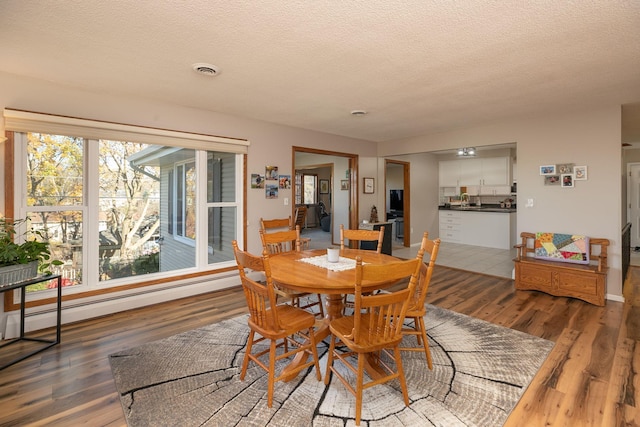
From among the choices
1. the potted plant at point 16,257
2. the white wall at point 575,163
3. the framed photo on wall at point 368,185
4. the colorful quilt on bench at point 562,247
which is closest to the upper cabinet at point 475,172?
the framed photo on wall at point 368,185

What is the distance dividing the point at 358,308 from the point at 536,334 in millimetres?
2128

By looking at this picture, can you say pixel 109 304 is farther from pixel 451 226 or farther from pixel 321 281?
pixel 451 226

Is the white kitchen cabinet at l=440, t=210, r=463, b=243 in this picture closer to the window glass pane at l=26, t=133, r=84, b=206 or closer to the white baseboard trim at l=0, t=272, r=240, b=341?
the white baseboard trim at l=0, t=272, r=240, b=341

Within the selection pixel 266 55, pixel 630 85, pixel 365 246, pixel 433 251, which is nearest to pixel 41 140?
pixel 266 55

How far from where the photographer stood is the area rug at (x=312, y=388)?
5.81 feet

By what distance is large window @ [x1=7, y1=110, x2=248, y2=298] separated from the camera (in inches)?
120

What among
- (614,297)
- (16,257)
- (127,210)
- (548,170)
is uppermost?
(548,170)

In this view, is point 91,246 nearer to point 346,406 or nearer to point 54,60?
point 54,60

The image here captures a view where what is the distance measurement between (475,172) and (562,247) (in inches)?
156

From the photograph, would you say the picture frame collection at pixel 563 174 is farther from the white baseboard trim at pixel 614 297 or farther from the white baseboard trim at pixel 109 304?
the white baseboard trim at pixel 109 304

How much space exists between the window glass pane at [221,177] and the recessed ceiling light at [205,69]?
1.53 metres

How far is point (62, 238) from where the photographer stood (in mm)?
3174

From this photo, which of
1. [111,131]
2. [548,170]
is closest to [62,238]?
Answer: [111,131]

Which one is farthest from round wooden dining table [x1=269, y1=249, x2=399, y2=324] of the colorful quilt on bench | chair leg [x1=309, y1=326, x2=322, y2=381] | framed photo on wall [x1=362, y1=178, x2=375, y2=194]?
framed photo on wall [x1=362, y1=178, x2=375, y2=194]
